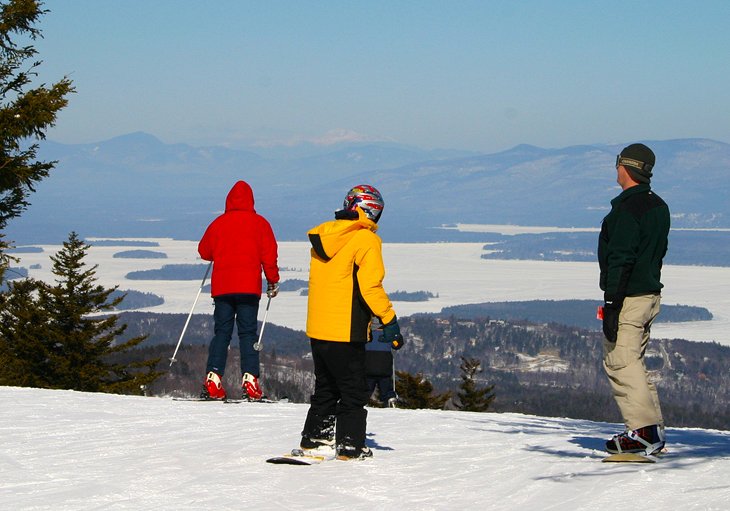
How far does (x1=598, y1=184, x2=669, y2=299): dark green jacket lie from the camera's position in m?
7.40

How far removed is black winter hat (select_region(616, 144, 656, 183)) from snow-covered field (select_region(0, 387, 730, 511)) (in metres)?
2.10

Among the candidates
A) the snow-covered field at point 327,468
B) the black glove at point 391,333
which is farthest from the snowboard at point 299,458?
the black glove at point 391,333

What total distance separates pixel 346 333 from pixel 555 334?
157213 mm

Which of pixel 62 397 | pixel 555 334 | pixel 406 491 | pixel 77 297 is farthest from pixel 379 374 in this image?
pixel 555 334

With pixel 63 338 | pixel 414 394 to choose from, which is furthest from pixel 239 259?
pixel 414 394

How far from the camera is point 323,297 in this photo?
Result: 7633 millimetres

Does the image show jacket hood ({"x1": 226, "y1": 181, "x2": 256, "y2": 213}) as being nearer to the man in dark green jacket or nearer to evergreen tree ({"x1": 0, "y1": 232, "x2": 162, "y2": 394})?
the man in dark green jacket

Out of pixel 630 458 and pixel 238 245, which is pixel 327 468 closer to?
pixel 630 458

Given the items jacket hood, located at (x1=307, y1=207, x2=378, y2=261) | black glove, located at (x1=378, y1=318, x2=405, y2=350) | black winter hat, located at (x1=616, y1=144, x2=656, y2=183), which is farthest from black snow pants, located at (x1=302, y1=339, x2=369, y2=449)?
black winter hat, located at (x1=616, y1=144, x2=656, y2=183)

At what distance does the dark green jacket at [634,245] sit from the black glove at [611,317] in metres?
0.05

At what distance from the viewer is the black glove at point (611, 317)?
24.5 ft

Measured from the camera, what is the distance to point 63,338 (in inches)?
1294

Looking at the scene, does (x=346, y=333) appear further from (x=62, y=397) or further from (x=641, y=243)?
(x=62, y=397)

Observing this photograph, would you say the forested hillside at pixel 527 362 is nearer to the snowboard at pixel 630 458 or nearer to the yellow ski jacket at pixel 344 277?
the yellow ski jacket at pixel 344 277
